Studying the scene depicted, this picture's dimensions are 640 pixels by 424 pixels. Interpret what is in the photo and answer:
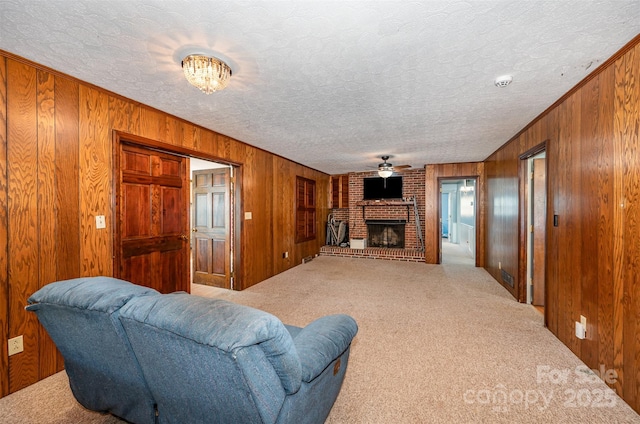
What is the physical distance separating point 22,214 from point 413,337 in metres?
3.40

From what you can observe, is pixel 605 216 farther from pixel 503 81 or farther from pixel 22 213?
pixel 22 213

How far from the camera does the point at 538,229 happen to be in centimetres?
347

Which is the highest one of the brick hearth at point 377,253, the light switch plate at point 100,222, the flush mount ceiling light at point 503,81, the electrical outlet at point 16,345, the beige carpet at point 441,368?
the flush mount ceiling light at point 503,81

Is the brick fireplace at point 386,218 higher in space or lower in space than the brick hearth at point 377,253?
higher

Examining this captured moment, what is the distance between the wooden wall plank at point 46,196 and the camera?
200 centimetres

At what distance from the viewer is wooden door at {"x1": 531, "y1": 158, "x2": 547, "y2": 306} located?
11.3ft

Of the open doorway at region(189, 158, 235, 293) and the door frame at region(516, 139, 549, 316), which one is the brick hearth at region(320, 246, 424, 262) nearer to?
the door frame at region(516, 139, 549, 316)

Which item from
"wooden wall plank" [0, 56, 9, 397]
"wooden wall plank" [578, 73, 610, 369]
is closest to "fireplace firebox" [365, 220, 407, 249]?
"wooden wall plank" [578, 73, 610, 369]

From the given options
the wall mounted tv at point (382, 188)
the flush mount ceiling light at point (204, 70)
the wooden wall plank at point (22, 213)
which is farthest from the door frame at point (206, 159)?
the wall mounted tv at point (382, 188)

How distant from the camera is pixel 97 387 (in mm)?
1493

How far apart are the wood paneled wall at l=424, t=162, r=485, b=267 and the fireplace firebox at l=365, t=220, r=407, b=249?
1083 mm

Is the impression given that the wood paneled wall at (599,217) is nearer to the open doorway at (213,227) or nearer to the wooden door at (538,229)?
the wooden door at (538,229)

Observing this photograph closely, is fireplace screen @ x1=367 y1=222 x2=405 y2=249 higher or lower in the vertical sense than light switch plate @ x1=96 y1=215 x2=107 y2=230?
lower

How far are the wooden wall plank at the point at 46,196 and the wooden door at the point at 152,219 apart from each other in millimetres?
465
